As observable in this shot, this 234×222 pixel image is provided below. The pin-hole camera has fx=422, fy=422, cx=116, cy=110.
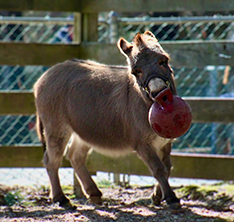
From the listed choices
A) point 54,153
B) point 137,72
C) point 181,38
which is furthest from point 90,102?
point 181,38

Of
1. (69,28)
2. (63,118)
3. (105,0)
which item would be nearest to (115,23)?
(105,0)

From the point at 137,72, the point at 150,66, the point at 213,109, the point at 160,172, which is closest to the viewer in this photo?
the point at 150,66

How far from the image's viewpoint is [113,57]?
4.82 m

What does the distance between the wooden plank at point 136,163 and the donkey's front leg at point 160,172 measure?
3.03 ft

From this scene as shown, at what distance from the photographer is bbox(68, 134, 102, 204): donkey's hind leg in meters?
4.42

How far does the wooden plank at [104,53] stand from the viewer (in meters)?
4.42

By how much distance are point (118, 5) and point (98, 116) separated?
4.38ft

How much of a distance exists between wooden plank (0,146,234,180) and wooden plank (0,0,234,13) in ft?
5.26

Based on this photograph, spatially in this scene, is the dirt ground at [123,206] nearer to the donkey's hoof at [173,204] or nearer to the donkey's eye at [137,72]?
the donkey's hoof at [173,204]

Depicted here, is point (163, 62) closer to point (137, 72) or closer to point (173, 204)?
point (137, 72)

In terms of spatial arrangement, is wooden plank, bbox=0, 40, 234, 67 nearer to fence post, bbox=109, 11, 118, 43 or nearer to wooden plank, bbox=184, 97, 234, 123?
wooden plank, bbox=184, 97, 234, 123

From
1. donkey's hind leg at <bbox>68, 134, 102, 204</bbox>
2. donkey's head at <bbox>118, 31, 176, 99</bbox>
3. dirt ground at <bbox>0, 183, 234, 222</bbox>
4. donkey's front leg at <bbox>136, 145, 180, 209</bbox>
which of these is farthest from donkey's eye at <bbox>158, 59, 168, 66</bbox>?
donkey's hind leg at <bbox>68, 134, 102, 204</bbox>

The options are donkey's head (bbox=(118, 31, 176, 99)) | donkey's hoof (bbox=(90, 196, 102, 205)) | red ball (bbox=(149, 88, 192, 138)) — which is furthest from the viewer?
donkey's hoof (bbox=(90, 196, 102, 205))

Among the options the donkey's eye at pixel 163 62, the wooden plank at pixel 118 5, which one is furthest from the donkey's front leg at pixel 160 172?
the wooden plank at pixel 118 5
